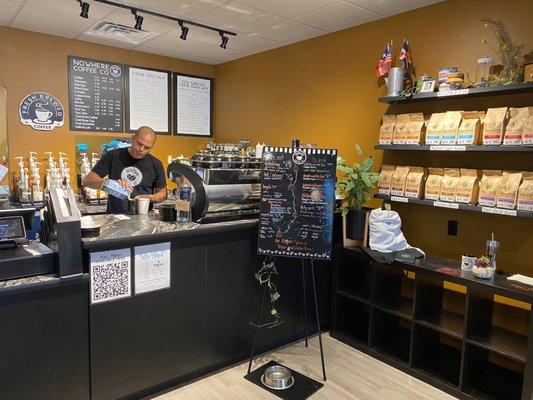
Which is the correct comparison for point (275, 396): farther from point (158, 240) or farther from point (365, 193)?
point (365, 193)

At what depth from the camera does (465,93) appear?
2.83 meters

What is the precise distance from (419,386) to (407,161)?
1.73 m

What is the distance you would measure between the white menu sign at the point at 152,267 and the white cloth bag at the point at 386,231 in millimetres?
1541

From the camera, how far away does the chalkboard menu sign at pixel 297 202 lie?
283 centimetres

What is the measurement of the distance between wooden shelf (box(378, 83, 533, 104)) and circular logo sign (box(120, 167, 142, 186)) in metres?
2.20

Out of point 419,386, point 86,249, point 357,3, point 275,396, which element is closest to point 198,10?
point 357,3

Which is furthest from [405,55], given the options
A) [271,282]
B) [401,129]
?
[271,282]

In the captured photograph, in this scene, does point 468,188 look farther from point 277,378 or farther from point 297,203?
point 277,378

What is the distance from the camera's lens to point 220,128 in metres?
5.71

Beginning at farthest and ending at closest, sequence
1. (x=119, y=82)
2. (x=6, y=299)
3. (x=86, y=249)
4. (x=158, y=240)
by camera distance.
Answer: (x=119, y=82)
(x=158, y=240)
(x=86, y=249)
(x=6, y=299)

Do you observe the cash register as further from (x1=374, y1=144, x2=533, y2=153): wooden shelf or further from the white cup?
(x1=374, y1=144, x2=533, y2=153): wooden shelf

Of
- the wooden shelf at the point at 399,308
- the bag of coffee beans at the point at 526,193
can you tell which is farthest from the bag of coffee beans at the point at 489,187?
the wooden shelf at the point at 399,308

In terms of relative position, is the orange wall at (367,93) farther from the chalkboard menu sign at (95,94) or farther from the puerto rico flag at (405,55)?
the chalkboard menu sign at (95,94)

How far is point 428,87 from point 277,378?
7.71 feet
